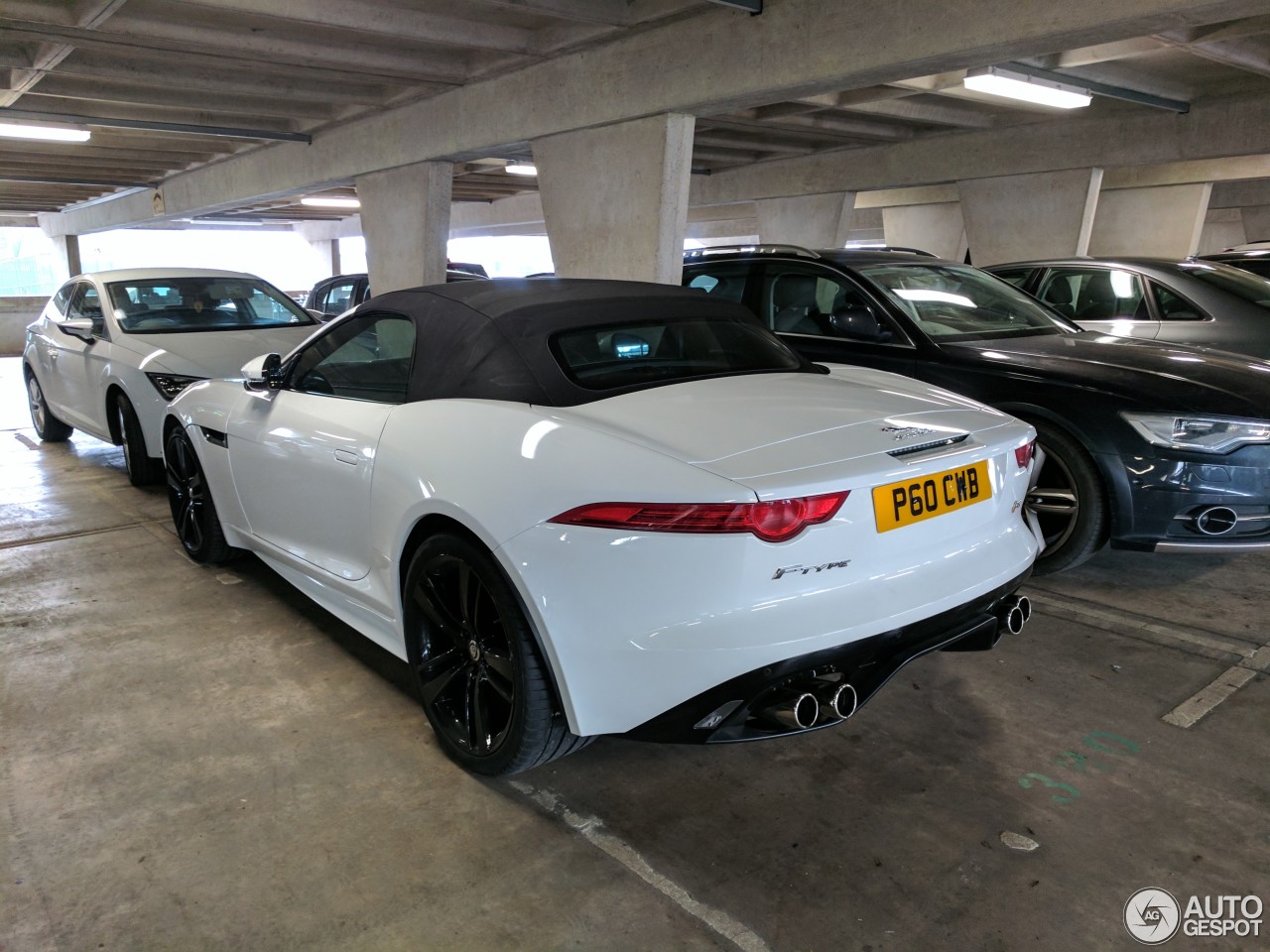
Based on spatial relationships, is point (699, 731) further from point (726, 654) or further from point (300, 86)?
point (300, 86)

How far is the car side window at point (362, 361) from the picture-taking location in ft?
10.1

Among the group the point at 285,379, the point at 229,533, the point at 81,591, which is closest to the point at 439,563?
the point at 285,379

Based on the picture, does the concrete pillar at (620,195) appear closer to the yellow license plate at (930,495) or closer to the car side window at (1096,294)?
the car side window at (1096,294)

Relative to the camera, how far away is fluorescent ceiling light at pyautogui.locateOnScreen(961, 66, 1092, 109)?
7949 millimetres

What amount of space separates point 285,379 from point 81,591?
1639mm

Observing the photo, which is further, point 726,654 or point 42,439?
point 42,439

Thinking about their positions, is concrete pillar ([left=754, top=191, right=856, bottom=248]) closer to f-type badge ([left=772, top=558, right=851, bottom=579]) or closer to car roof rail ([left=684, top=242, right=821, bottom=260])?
car roof rail ([left=684, top=242, right=821, bottom=260])

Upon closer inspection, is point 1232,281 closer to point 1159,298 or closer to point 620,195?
point 1159,298

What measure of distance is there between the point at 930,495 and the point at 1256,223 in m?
26.7

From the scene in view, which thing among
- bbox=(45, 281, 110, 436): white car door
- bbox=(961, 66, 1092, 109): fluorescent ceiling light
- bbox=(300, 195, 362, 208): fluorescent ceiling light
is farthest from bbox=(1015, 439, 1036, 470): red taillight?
bbox=(300, 195, 362, 208): fluorescent ceiling light

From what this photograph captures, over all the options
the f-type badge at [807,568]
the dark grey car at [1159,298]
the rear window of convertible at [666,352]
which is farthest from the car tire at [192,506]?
the dark grey car at [1159,298]

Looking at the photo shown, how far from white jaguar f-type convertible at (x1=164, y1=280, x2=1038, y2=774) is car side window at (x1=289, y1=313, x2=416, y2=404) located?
0.01m

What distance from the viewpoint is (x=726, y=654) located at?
6.91ft

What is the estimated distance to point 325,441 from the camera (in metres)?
3.15
